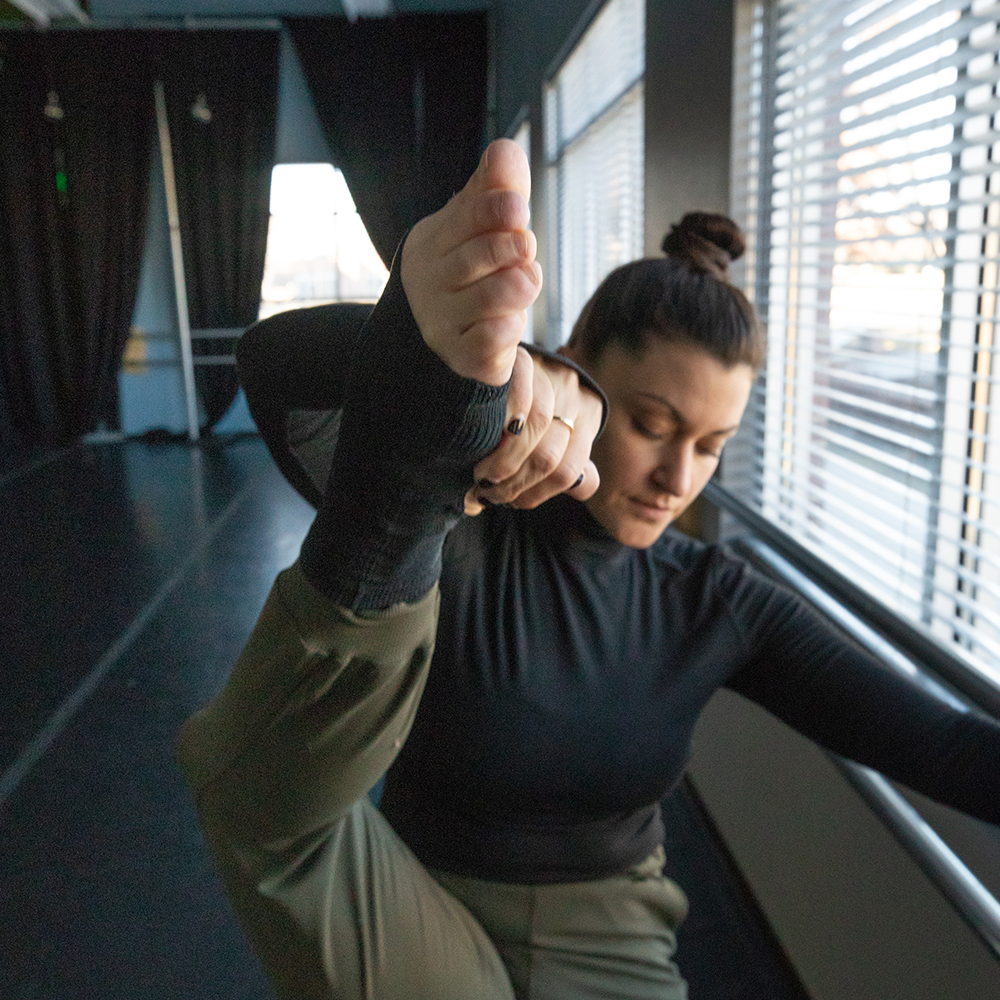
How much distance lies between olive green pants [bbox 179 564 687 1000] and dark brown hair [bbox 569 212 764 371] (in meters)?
0.65

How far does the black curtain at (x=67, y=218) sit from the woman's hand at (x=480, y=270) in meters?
8.58

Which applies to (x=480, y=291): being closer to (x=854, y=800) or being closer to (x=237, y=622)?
(x=854, y=800)

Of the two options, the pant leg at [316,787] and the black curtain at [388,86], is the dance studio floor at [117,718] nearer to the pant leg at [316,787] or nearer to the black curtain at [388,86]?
the pant leg at [316,787]

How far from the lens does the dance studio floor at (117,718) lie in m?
2.01

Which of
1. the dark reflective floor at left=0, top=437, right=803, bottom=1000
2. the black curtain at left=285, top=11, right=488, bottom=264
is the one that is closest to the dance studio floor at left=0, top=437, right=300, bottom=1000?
the dark reflective floor at left=0, top=437, right=803, bottom=1000

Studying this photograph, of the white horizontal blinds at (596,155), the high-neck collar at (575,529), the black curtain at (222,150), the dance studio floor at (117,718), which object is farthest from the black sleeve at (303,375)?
the black curtain at (222,150)

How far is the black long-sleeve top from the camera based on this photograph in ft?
3.31

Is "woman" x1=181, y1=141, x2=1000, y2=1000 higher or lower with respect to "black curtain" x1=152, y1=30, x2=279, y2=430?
lower

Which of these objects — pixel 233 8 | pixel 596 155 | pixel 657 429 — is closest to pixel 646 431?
pixel 657 429

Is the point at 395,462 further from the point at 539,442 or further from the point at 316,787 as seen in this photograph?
the point at 316,787

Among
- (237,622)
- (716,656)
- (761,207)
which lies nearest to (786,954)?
(716,656)

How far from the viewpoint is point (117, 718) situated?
3.06m

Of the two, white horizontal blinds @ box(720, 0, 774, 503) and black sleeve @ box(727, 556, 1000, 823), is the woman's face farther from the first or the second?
white horizontal blinds @ box(720, 0, 774, 503)

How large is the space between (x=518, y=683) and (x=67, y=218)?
336 inches
